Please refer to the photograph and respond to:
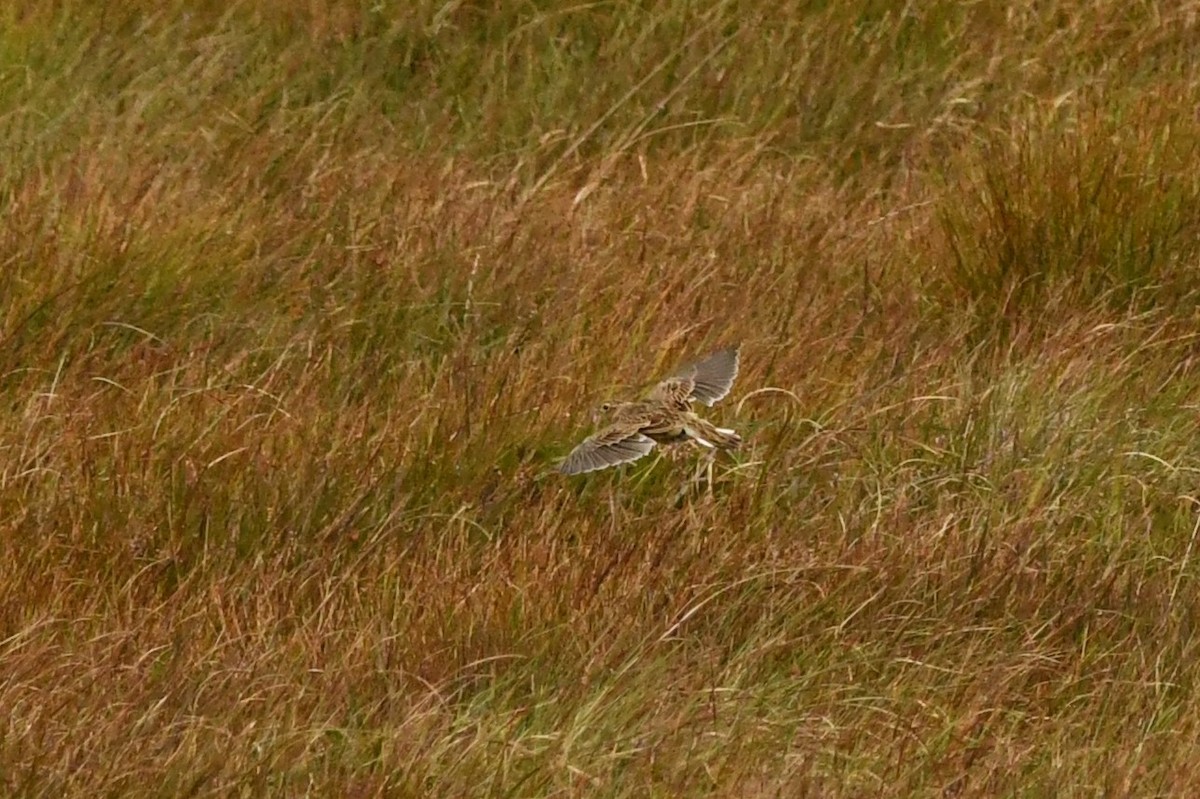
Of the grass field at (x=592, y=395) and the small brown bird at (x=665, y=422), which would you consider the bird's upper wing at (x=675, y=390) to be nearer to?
the small brown bird at (x=665, y=422)

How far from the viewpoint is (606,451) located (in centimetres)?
389

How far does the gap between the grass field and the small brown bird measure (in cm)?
9

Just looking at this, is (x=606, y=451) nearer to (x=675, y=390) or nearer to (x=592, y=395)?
(x=675, y=390)

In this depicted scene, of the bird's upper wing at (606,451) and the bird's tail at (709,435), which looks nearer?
the bird's upper wing at (606,451)

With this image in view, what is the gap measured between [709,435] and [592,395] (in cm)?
39

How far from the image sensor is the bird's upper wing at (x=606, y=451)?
387 cm

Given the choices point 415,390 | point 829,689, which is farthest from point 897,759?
point 415,390

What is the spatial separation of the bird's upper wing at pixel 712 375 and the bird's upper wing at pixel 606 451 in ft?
0.76

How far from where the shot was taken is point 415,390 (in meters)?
4.37

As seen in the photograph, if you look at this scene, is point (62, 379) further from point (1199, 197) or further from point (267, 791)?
point (1199, 197)

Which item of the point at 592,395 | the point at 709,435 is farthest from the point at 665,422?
the point at 592,395

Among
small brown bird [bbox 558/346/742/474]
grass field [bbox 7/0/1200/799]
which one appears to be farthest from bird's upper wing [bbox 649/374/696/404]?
grass field [bbox 7/0/1200/799]

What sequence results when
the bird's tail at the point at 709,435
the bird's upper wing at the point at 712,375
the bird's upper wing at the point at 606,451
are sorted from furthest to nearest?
1. the bird's upper wing at the point at 712,375
2. the bird's tail at the point at 709,435
3. the bird's upper wing at the point at 606,451

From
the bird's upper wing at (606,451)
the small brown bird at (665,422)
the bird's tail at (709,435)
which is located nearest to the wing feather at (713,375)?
the small brown bird at (665,422)
